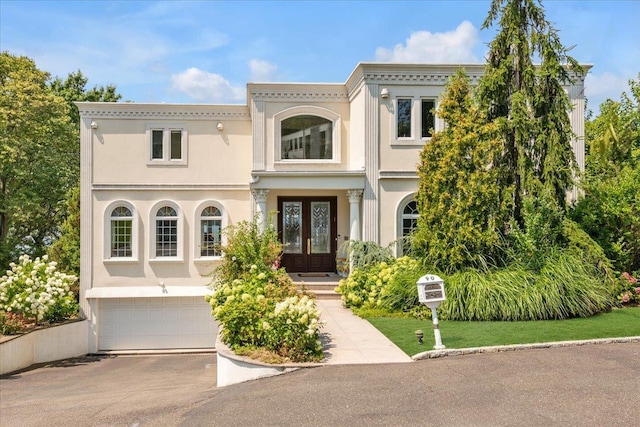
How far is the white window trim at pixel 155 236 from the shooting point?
1742 cm

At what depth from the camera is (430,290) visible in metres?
8.54

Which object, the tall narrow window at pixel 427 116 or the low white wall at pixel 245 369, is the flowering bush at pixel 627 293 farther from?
the low white wall at pixel 245 369

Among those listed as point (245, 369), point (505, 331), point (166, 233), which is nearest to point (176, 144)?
point (166, 233)

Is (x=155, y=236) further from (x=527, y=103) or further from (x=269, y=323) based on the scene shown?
(x=527, y=103)

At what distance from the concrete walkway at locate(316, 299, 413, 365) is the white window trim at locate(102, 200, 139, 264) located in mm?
8096

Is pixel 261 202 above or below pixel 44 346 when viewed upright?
above

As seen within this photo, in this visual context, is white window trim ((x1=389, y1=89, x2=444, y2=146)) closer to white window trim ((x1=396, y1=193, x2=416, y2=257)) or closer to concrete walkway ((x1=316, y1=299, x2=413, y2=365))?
white window trim ((x1=396, y1=193, x2=416, y2=257))

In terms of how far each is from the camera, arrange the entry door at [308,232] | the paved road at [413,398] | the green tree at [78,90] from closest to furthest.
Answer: the paved road at [413,398] < the entry door at [308,232] < the green tree at [78,90]

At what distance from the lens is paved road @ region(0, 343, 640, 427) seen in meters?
5.91

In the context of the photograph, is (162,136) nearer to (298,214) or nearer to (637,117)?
(298,214)

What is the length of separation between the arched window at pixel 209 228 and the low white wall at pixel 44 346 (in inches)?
173

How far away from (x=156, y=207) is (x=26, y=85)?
877cm

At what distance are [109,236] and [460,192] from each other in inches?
460

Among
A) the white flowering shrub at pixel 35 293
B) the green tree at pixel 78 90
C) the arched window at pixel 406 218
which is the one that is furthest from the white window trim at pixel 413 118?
the green tree at pixel 78 90
